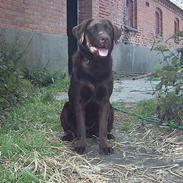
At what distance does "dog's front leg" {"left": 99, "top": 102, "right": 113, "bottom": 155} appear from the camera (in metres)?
4.57

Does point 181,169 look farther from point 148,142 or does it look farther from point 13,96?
point 13,96

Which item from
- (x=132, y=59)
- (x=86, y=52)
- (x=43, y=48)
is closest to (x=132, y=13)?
(x=132, y=59)

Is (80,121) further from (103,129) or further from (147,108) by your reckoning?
(147,108)

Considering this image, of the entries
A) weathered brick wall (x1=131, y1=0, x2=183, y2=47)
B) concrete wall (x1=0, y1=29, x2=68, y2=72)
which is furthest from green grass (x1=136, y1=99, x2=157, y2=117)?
weathered brick wall (x1=131, y1=0, x2=183, y2=47)

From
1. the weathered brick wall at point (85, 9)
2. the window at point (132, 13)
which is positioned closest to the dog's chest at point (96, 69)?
the weathered brick wall at point (85, 9)

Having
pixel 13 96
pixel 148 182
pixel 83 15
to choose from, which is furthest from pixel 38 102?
pixel 83 15

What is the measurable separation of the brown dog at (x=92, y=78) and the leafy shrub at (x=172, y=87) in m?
1.04

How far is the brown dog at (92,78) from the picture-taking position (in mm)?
4598

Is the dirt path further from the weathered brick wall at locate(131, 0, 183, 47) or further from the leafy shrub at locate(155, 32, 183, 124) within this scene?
the weathered brick wall at locate(131, 0, 183, 47)

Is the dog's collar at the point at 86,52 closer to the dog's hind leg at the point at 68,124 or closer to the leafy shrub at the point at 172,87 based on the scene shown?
the dog's hind leg at the point at 68,124

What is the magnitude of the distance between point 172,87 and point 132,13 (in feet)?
44.3

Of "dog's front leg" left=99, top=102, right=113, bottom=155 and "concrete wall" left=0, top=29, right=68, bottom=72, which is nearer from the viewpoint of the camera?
"dog's front leg" left=99, top=102, right=113, bottom=155

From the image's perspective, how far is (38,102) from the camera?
7227 mm

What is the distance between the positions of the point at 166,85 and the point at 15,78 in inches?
95.8
